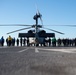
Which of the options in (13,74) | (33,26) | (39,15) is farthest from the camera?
(39,15)

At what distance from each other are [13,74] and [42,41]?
4538 centimetres

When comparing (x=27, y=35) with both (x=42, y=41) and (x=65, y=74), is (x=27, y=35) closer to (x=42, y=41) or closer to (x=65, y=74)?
(x=42, y=41)

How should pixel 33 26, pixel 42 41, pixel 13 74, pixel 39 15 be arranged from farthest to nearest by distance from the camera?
pixel 39 15 → pixel 33 26 → pixel 42 41 → pixel 13 74

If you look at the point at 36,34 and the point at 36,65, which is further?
the point at 36,34

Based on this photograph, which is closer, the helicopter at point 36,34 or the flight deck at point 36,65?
the flight deck at point 36,65

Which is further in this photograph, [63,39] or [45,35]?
[45,35]

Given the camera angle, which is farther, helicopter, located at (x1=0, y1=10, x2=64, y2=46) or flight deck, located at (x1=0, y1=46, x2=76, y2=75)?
helicopter, located at (x1=0, y1=10, x2=64, y2=46)

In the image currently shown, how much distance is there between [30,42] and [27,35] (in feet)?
22.8


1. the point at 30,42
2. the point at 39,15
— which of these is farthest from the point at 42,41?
the point at 39,15

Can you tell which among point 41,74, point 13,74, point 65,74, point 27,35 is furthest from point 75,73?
point 27,35

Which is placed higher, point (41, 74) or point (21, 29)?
point (21, 29)

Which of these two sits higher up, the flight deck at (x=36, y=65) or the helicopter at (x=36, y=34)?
the helicopter at (x=36, y=34)

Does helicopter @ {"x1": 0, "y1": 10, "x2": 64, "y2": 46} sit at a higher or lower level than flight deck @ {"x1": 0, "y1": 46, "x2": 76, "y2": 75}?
higher

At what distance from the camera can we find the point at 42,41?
5022cm
